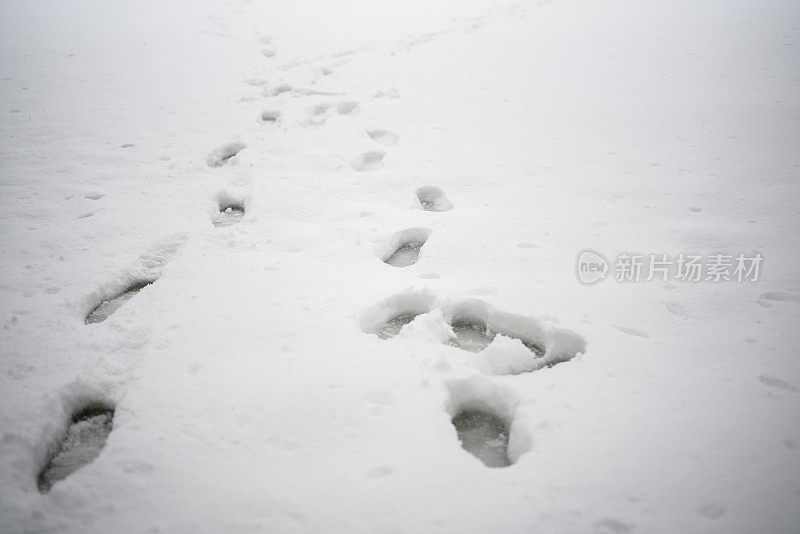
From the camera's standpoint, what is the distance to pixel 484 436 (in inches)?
63.4

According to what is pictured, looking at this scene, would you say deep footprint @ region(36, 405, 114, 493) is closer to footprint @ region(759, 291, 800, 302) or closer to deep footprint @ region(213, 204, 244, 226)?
deep footprint @ region(213, 204, 244, 226)

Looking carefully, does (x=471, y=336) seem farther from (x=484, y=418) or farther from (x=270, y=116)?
(x=270, y=116)

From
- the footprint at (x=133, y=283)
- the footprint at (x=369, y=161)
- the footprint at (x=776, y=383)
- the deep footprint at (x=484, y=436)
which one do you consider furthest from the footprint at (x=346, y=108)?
the footprint at (x=776, y=383)

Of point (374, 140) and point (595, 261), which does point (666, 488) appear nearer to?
point (595, 261)

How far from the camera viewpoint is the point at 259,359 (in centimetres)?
180

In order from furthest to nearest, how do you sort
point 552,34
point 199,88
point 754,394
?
1. point 552,34
2. point 199,88
3. point 754,394

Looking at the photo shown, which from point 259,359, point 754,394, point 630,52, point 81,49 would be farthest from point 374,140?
point 81,49

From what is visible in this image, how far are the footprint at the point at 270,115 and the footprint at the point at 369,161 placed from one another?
1.16 m

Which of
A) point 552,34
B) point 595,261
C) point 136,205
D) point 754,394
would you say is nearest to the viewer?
point 754,394

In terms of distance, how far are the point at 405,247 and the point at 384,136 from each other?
5.06 feet

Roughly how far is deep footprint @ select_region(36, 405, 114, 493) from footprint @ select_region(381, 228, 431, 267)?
1.43 m

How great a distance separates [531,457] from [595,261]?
1230mm

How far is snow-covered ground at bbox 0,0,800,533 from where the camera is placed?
1379 millimetres

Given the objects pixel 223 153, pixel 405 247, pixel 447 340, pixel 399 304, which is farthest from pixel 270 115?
pixel 447 340
